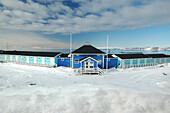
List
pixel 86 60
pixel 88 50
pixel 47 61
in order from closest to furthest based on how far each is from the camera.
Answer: pixel 86 60 < pixel 88 50 < pixel 47 61

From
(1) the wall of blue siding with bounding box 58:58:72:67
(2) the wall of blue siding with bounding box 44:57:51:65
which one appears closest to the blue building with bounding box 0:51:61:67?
(2) the wall of blue siding with bounding box 44:57:51:65

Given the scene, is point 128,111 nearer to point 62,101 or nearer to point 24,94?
point 62,101

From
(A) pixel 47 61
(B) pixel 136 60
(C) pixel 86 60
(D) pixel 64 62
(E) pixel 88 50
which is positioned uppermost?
(E) pixel 88 50

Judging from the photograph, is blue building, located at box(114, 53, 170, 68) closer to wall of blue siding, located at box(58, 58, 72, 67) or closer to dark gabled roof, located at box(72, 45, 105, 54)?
dark gabled roof, located at box(72, 45, 105, 54)

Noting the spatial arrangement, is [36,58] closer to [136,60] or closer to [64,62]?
[64,62]

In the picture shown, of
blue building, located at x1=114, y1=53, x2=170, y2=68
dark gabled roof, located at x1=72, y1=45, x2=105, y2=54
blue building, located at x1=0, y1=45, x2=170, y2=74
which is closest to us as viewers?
blue building, located at x1=0, y1=45, x2=170, y2=74

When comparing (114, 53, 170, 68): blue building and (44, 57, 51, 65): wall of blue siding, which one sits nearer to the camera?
(44, 57, 51, 65): wall of blue siding

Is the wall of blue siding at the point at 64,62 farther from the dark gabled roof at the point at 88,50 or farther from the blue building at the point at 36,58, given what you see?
the dark gabled roof at the point at 88,50

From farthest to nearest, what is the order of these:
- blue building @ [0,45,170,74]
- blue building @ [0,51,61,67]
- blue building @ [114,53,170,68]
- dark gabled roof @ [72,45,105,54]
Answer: blue building @ [114,53,170,68] → blue building @ [0,51,61,67] → dark gabled roof @ [72,45,105,54] → blue building @ [0,45,170,74]

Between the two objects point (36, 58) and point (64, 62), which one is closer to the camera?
point (64, 62)

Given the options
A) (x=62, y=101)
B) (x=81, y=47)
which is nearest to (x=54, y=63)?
(x=81, y=47)

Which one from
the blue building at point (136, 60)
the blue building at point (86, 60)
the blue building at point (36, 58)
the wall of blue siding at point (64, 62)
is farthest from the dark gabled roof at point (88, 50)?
the blue building at point (136, 60)

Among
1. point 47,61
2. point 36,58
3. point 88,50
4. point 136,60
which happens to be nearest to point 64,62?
point 47,61

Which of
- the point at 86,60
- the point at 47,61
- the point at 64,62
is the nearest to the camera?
the point at 86,60
